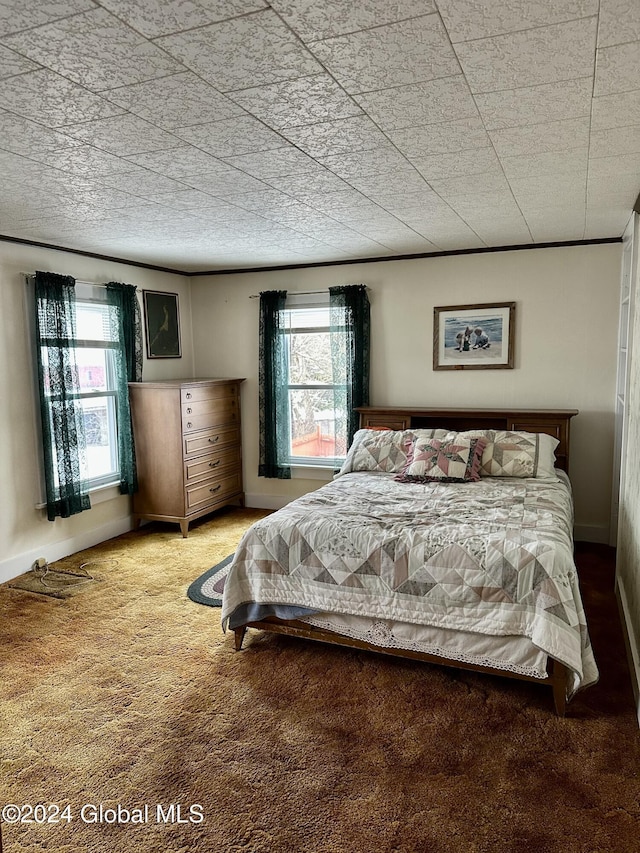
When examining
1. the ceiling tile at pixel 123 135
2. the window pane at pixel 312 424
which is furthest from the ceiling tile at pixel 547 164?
the window pane at pixel 312 424

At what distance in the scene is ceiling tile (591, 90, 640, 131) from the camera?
1925 millimetres

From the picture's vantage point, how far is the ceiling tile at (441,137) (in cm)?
216

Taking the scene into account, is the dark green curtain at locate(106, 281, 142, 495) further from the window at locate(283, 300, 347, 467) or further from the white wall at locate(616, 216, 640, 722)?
the white wall at locate(616, 216, 640, 722)

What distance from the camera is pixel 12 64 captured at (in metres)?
1.64

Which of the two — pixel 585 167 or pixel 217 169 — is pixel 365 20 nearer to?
pixel 217 169

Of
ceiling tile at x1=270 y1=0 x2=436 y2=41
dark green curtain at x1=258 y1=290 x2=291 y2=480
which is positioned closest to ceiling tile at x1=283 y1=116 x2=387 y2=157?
ceiling tile at x1=270 y1=0 x2=436 y2=41

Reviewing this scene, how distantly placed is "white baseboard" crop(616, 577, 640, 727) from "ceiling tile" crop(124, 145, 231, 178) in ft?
9.50

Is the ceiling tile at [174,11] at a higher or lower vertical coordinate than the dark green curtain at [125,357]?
higher

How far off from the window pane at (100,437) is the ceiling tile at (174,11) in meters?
3.58

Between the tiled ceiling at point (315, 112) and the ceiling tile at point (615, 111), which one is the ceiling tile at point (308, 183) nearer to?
the tiled ceiling at point (315, 112)

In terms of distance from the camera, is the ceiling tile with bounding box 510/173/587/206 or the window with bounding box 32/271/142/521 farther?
the window with bounding box 32/271/142/521

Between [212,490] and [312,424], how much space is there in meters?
1.12

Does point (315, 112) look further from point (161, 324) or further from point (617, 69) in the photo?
point (161, 324)

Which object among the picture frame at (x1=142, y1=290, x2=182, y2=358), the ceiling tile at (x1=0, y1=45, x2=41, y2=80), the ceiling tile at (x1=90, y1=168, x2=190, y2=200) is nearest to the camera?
the ceiling tile at (x1=0, y1=45, x2=41, y2=80)
